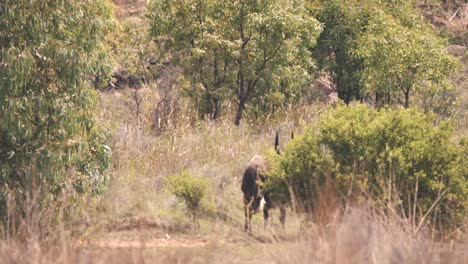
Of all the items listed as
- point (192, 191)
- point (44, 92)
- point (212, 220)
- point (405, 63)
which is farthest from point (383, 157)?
point (405, 63)

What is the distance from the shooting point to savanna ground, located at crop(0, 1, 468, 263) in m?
5.80

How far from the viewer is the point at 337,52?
967 inches

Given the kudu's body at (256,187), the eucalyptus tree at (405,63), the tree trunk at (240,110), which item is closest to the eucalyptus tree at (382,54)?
the eucalyptus tree at (405,63)

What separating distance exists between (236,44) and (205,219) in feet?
28.1

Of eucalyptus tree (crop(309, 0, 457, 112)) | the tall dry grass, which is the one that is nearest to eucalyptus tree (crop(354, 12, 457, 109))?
eucalyptus tree (crop(309, 0, 457, 112))

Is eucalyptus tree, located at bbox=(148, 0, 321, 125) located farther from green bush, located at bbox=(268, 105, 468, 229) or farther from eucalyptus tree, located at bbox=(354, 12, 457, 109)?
green bush, located at bbox=(268, 105, 468, 229)

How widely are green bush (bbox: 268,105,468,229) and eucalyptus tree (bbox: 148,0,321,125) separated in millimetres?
9306

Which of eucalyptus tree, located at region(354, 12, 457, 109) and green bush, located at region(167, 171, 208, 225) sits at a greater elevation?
eucalyptus tree, located at region(354, 12, 457, 109)

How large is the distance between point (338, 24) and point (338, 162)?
14.2 m

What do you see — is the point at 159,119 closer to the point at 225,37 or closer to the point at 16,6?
the point at 225,37

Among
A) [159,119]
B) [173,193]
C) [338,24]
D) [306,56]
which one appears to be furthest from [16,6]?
[338,24]

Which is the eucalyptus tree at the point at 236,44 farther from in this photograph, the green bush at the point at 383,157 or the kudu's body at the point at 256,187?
the green bush at the point at 383,157

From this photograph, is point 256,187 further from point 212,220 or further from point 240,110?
point 240,110

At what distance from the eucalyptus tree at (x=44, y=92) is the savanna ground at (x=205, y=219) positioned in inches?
37.3
